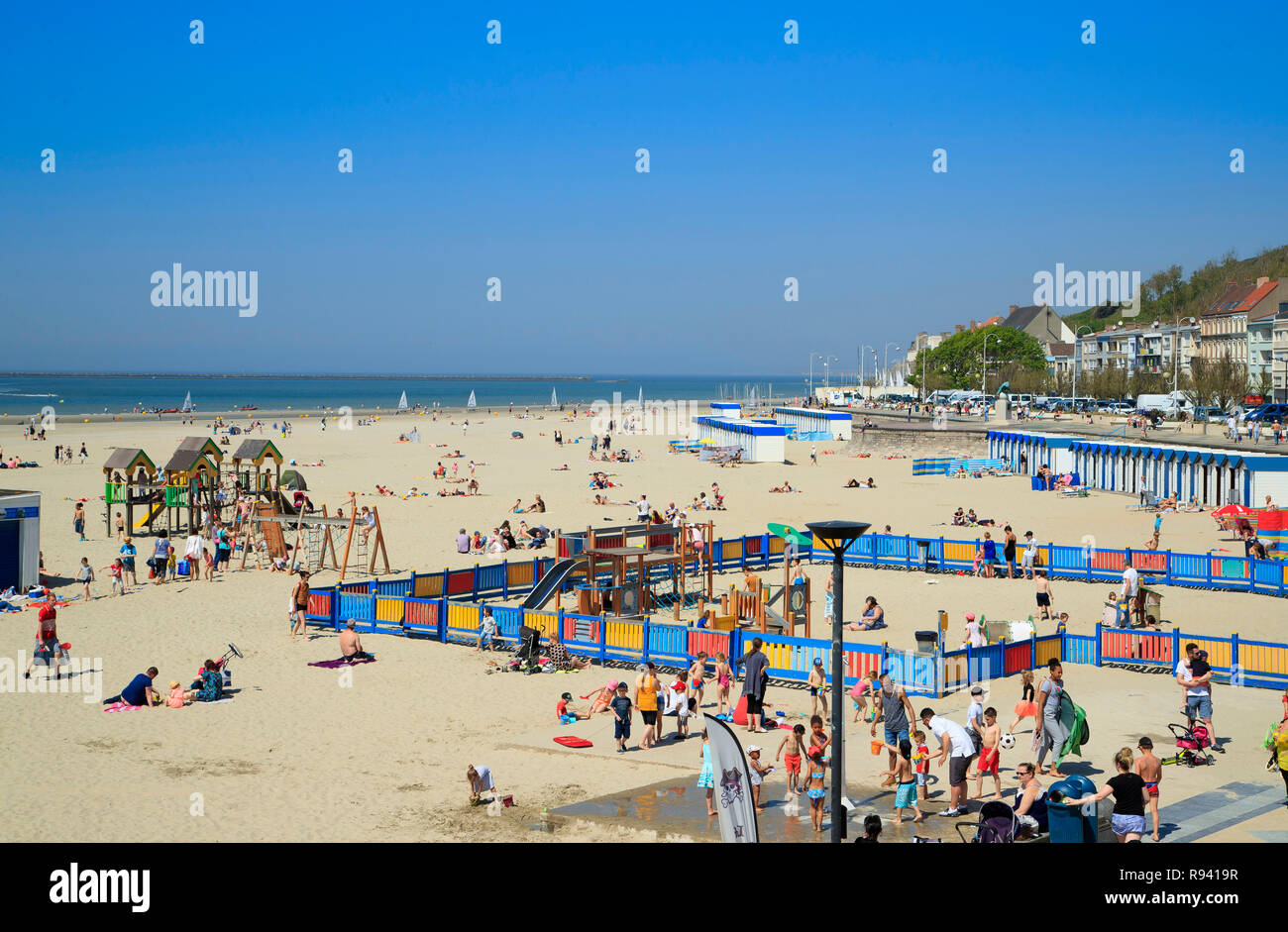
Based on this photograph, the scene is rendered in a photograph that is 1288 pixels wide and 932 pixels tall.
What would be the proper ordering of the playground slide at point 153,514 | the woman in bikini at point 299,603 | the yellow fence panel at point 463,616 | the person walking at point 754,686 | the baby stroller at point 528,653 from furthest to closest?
the playground slide at point 153,514 → the woman in bikini at point 299,603 → the yellow fence panel at point 463,616 → the baby stroller at point 528,653 → the person walking at point 754,686

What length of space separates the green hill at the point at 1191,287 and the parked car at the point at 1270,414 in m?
65.2

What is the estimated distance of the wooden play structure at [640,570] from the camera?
854 inches

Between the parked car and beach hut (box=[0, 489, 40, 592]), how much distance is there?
185 feet

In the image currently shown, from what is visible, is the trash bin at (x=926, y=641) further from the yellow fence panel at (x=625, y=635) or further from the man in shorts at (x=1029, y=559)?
the man in shorts at (x=1029, y=559)

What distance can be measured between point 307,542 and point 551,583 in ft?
31.9

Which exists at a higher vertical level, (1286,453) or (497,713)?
(1286,453)

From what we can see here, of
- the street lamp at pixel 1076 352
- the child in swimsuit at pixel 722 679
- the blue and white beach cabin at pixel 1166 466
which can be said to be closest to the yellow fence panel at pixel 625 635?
the child in swimsuit at pixel 722 679

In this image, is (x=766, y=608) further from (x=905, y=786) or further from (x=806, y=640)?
(x=905, y=786)

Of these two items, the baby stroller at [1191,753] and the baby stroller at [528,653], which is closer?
the baby stroller at [1191,753]

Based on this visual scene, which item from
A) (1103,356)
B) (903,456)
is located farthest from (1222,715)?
(1103,356)
